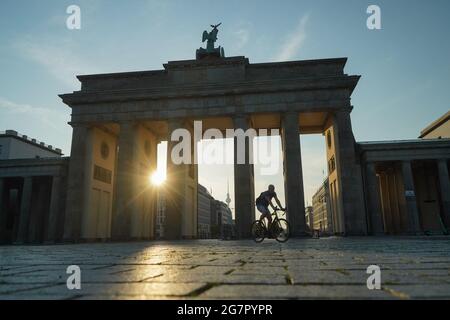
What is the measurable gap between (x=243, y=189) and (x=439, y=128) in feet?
112

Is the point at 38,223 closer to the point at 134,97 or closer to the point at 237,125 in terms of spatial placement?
the point at 134,97

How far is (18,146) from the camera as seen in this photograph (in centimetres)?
5038

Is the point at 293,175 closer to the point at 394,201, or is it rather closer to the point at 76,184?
the point at 76,184

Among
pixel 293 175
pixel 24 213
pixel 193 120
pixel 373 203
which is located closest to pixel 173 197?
pixel 193 120

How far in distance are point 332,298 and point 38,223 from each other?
4189cm

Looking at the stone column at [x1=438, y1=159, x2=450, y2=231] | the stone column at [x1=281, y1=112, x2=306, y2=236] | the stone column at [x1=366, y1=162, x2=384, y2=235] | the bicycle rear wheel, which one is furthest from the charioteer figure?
the stone column at [x1=438, y1=159, x2=450, y2=231]

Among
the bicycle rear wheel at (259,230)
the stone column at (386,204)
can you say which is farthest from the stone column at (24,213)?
the stone column at (386,204)

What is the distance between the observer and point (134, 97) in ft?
91.4

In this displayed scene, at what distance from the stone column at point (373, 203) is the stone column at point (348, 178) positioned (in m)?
2.26

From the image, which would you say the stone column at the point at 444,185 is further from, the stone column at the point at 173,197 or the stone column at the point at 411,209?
the stone column at the point at 173,197

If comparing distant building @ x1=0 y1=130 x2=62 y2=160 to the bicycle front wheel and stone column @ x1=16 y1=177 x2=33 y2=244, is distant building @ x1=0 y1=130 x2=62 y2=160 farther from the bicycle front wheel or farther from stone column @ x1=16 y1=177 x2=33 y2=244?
the bicycle front wheel

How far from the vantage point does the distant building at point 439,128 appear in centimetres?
4178

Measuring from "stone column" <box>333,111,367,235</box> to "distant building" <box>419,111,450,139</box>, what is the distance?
22.7 meters
